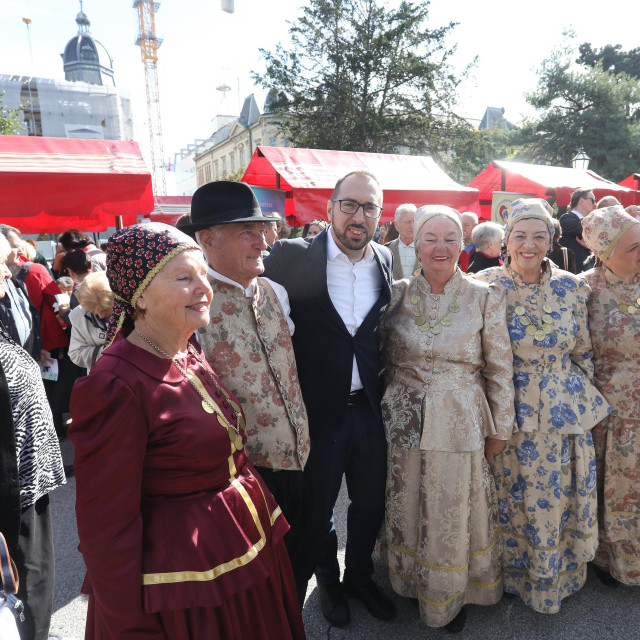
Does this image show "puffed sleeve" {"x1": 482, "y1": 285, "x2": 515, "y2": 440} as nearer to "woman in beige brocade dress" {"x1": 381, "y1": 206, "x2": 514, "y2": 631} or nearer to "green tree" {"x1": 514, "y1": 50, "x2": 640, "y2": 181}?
"woman in beige brocade dress" {"x1": 381, "y1": 206, "x2": 514, "y2": 631}

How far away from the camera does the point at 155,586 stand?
4.17 ft

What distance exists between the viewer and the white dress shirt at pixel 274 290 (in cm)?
185

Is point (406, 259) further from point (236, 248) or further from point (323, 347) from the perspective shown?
point (236, 248)

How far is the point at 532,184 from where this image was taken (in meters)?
7.91

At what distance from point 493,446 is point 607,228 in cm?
124

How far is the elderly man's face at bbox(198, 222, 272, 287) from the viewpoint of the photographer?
5.99 ft

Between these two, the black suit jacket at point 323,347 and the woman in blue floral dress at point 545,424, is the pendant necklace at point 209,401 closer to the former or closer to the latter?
the black suit jacket at point 323,347

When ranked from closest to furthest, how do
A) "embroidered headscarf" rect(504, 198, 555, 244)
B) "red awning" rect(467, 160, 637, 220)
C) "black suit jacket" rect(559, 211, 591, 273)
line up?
"embroidered headscarf" rect(504, 198, 555, 244) → "black suit jacket" rect(559, 211, 591, 273) → "red awning" rect(467, 160, 637, 220)

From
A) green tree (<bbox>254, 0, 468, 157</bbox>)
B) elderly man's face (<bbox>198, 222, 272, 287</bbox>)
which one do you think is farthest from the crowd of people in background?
green tree (<bbox>254, 0, 468, 157</bbox>)

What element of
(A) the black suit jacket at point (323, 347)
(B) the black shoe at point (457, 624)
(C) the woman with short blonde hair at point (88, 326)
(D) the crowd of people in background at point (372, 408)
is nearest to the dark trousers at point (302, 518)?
(D) the crowd of people in background at point (372, 408)

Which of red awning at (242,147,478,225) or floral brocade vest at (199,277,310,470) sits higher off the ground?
red awning at (242,147,478,225)

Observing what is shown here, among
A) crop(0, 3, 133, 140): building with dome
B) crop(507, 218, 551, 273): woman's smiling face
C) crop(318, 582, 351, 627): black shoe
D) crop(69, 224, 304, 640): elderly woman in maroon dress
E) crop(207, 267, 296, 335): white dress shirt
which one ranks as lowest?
crop(318, 582, 351, 627): black shoe

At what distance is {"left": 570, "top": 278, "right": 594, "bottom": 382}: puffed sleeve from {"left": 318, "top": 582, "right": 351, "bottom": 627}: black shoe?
1651 mm

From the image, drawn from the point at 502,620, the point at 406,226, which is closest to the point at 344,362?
the point at 502,620
